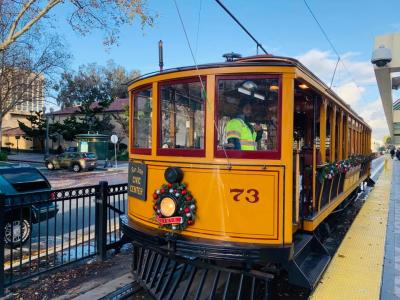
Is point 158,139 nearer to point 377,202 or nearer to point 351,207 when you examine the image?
point 351,207

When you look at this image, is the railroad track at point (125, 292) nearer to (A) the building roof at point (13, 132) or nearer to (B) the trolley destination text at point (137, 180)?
(B) the trolley destination text at point (137, 180)

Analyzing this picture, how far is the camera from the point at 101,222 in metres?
5.37

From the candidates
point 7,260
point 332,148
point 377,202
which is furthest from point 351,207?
point 7,260

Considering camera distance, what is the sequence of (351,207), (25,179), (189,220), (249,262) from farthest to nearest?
(351,207), (25,179), (189,220), (249,262)

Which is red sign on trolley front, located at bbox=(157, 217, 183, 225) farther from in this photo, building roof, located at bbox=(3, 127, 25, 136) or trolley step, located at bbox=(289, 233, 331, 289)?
building roof, located at bbox=(3, 127, 25, 136)

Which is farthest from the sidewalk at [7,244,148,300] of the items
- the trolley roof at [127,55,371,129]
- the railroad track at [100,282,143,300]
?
the trolley roof at [127,55,371,129]

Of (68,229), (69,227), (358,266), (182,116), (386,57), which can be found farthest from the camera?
(386,57)

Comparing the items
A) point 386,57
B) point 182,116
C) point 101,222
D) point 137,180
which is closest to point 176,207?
point 137,180

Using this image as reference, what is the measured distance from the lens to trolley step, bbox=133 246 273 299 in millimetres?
3590

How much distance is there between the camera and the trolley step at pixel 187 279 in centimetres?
359

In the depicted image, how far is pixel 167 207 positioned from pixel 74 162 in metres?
22.0

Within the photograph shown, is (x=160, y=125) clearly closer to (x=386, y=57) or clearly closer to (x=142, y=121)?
(x=142, y=121)

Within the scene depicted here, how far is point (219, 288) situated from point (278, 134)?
202cm

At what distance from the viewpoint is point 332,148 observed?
570cm
